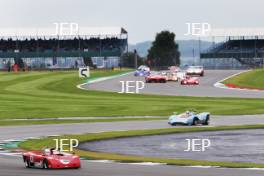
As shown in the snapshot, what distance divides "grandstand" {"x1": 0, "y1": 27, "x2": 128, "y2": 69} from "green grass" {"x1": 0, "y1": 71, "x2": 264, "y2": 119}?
74.9 meters

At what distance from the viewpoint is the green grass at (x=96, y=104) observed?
184ft

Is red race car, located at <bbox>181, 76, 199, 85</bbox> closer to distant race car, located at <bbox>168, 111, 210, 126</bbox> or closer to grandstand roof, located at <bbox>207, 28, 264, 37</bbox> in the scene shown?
distant race car, located at <bbox>168, 111, 210, 126</bbox>

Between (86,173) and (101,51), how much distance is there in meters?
144

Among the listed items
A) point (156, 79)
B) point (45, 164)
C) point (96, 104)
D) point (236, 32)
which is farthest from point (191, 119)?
point (236, 32)

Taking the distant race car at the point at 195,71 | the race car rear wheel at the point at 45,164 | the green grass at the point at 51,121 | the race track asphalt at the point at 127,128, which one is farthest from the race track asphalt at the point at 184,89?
the race car rear wheel at the point at 45,164

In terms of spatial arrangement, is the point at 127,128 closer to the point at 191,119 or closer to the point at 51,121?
the point at 191,119

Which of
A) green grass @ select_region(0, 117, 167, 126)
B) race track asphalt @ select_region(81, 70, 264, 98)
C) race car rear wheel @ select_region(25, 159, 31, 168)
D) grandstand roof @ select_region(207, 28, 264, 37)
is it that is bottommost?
race track asphalt @ select_region(81, 70, 264, 98)

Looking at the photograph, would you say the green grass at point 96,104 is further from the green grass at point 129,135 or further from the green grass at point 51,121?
the green grass at point 129,135

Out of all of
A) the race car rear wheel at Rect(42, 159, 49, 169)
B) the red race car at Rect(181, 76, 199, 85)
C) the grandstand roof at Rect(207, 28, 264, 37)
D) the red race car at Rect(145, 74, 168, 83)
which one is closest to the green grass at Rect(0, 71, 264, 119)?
the red race car at Rect(145, 74, 168, 83)

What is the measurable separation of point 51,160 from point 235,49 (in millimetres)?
145841

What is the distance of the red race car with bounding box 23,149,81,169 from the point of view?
2444 cm

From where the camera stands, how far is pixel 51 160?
24.7 metres

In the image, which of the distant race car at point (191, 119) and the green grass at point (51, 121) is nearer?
the distant race car at point (191, 119)

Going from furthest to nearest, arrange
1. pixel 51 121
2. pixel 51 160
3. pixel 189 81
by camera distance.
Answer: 1. pixel 189 81
2. pixel 51 121
3. pixel 51 160
